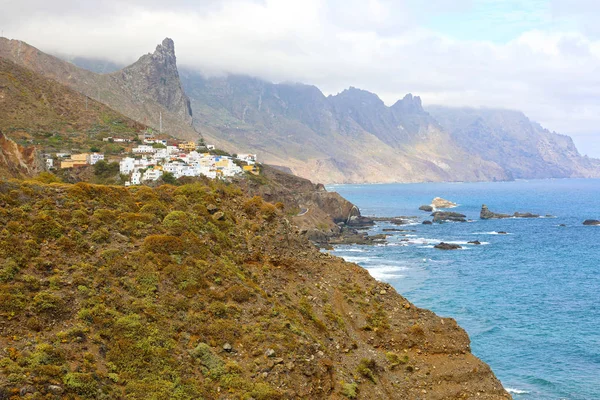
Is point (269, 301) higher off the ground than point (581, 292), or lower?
higher

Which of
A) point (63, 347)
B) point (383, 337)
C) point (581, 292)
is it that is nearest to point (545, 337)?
point (581, 292)

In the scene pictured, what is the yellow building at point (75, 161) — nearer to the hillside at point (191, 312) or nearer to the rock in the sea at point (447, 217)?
the hillside at point (191, 312)

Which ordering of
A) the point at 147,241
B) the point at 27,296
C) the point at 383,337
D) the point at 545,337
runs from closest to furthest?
the point at 27,296 → the point at 147,241 → the point at 383,337 → the point at 545,337

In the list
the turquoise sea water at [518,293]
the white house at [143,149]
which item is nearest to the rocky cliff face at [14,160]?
the turquoise sea water at [518,293]

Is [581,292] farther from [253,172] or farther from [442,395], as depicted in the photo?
[253,172]

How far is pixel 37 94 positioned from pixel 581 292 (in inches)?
4270

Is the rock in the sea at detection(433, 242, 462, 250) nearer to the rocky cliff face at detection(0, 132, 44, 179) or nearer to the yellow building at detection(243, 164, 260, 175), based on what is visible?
the yellow building at detection(243, 164, 260, 175)

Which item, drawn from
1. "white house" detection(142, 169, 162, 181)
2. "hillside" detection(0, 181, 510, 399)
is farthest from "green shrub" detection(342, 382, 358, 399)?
"white house" detection(142, 169, 162, 181)

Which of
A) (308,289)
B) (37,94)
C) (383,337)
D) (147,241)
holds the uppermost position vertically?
(37,94)

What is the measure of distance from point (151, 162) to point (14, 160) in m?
58.9

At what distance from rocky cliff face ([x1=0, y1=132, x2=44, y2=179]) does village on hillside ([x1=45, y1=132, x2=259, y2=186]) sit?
3823 centimetres

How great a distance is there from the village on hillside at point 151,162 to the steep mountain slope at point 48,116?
192 inches

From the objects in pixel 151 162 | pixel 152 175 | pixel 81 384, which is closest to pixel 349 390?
pixel 81 384

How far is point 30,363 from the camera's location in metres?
13.5
